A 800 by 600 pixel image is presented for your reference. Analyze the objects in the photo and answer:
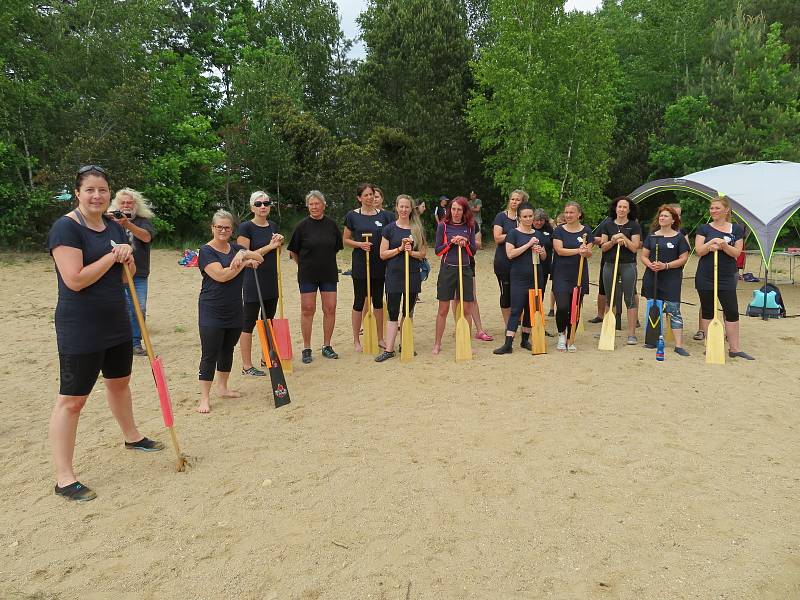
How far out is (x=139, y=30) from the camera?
54.9 ft

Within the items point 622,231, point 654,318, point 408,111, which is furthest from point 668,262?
point 408,111

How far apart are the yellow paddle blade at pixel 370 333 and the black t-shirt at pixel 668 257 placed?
3.20 m

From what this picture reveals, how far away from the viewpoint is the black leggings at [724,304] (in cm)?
601

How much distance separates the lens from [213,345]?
457 centimetres

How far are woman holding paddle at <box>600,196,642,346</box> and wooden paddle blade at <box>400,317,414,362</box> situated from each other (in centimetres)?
245

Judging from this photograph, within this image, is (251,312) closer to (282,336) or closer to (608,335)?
(282,336)

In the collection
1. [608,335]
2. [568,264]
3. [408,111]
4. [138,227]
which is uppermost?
[408,111]

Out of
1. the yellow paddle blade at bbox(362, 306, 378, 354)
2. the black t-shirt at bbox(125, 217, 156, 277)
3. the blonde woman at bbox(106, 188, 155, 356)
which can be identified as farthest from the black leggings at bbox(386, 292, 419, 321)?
the black t-shirt at bbox(125, 217, 156, 277)

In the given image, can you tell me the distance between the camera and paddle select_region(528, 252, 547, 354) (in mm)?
6230

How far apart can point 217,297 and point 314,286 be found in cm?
147

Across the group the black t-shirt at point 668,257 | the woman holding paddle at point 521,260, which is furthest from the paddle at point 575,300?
the black t-shirt at point 668,257

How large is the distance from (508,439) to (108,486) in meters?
2.66

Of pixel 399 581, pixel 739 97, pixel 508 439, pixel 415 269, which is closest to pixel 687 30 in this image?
pixel 739 97

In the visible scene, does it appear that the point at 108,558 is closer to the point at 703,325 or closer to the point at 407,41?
the point at 703,325
